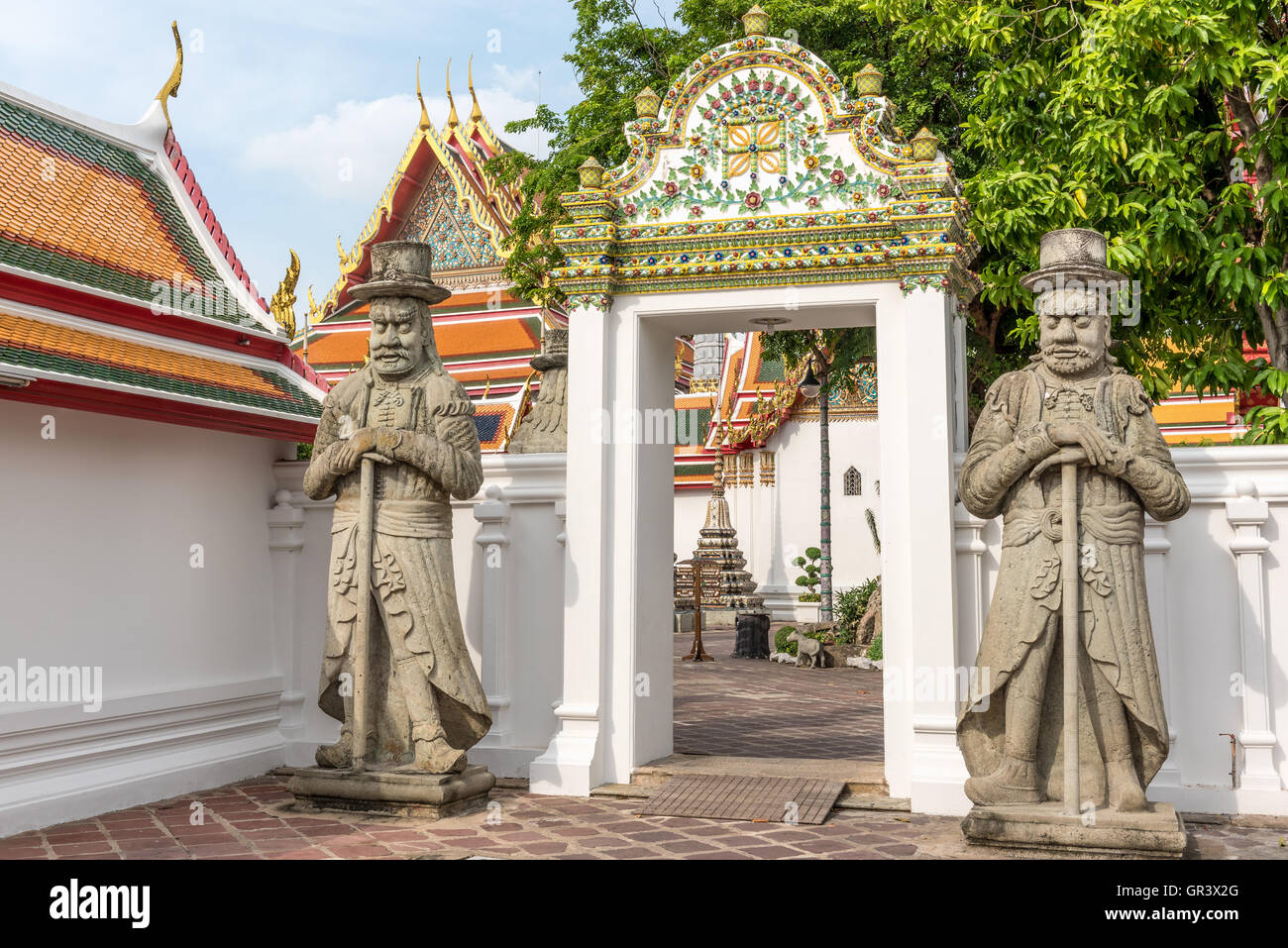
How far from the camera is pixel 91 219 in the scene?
7.46 metres

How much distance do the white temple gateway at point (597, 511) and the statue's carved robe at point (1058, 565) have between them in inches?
33.3

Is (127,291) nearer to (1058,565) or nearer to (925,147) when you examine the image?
(925,147)

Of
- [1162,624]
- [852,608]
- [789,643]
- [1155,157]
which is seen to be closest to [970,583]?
[1162,624]

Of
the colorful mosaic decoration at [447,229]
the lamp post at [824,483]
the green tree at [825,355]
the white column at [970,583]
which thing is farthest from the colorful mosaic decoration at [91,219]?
the colorful mosaic decoration at [447,229]

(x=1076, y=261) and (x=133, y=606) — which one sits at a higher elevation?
(x=1076, y=261)

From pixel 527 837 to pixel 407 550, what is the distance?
1.67 meters

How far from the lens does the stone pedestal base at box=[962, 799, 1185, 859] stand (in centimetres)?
504

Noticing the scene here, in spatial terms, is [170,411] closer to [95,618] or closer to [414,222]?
[95,618]

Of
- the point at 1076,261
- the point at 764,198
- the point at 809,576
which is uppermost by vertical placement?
the point at 764,198

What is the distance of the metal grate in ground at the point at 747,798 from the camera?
6.17 metres

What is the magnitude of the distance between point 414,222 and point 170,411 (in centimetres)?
1765

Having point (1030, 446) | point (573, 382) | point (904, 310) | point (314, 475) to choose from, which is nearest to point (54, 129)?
point (314, 475)

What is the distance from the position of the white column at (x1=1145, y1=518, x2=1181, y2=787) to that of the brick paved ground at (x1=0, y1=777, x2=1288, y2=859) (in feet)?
1.09

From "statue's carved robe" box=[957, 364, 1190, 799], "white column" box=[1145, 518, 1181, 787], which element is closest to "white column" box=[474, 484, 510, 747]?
"statue's carved robe" box=[957, 364, 1190, 799]
